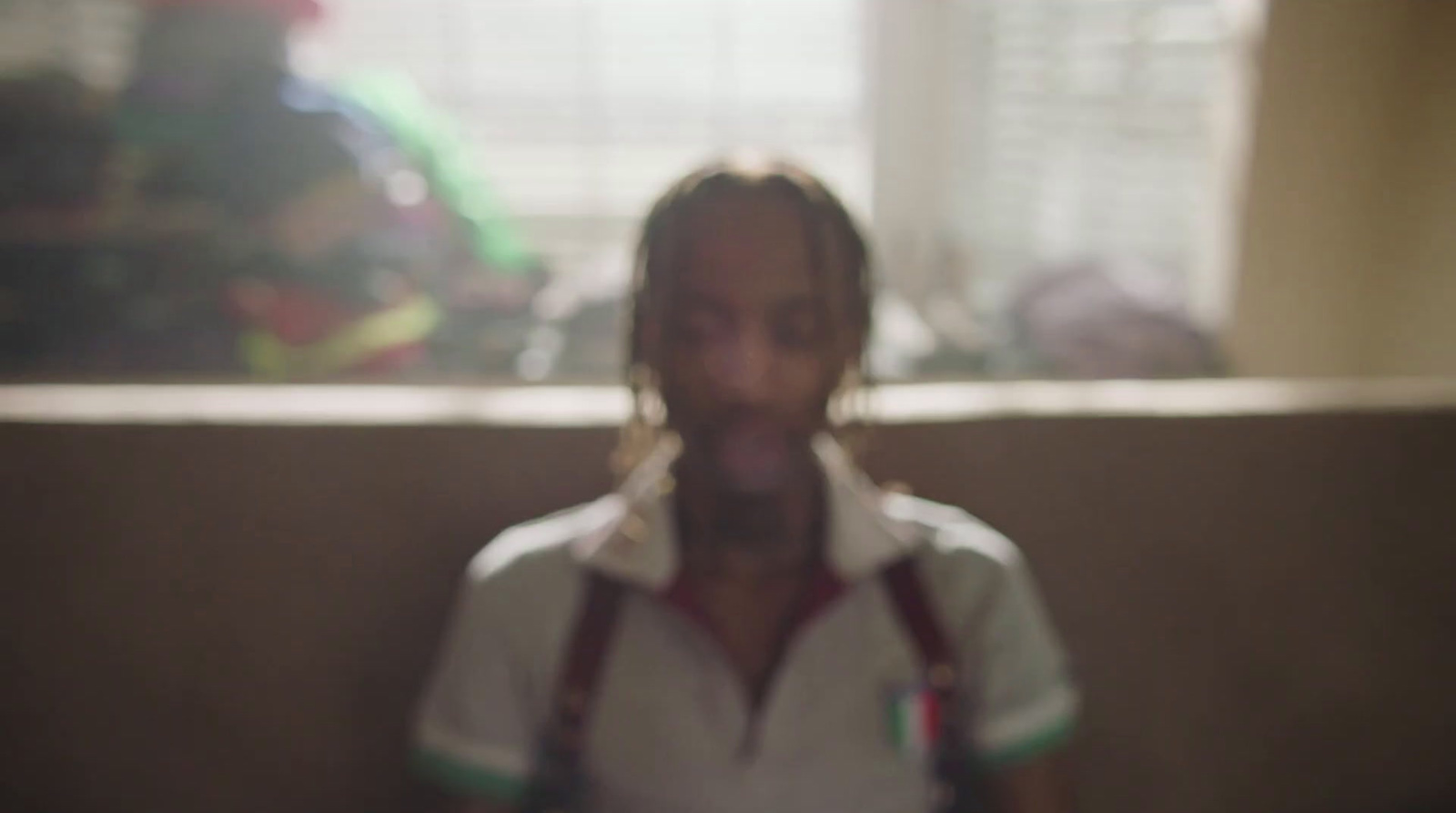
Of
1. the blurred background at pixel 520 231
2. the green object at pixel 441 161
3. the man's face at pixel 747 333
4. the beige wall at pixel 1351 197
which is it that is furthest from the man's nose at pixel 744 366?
the beige wall at pixel 1351 197

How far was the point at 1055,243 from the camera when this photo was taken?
222 centimetres

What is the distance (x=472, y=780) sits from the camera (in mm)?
815

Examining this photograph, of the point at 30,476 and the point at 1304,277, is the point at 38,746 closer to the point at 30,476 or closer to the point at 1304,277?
the point at 30,476

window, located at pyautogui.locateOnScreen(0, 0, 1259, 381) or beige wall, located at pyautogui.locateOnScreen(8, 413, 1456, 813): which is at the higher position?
window, located at pyautogui.locateOnScreen(0, 0, 1259, 381)

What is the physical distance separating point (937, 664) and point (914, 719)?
46mm

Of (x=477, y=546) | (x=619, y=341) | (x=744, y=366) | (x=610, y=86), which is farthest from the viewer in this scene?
(x=610, y=86)

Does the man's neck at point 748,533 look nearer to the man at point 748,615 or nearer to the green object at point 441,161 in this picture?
the man at point 748,615

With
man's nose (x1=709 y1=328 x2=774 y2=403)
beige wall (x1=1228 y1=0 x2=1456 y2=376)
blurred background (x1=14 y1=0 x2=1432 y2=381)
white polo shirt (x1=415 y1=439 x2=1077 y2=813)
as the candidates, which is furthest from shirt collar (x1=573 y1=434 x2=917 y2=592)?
beige wall (x1=1228 y1=0 x2=1456 y2=376)

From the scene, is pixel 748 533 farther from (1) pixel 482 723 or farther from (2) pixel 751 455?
(1) pixel 482 723

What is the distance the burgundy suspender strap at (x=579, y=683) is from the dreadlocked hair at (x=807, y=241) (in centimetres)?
16

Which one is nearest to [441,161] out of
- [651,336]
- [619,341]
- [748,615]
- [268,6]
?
[268,6]

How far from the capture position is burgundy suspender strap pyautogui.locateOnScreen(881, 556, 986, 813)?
2.68ft

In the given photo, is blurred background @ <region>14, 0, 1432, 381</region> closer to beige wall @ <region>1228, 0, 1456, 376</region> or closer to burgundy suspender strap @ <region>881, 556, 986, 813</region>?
beige wall @ <region>1228, 0, 1456, 376</region>

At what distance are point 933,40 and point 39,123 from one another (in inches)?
66.6
